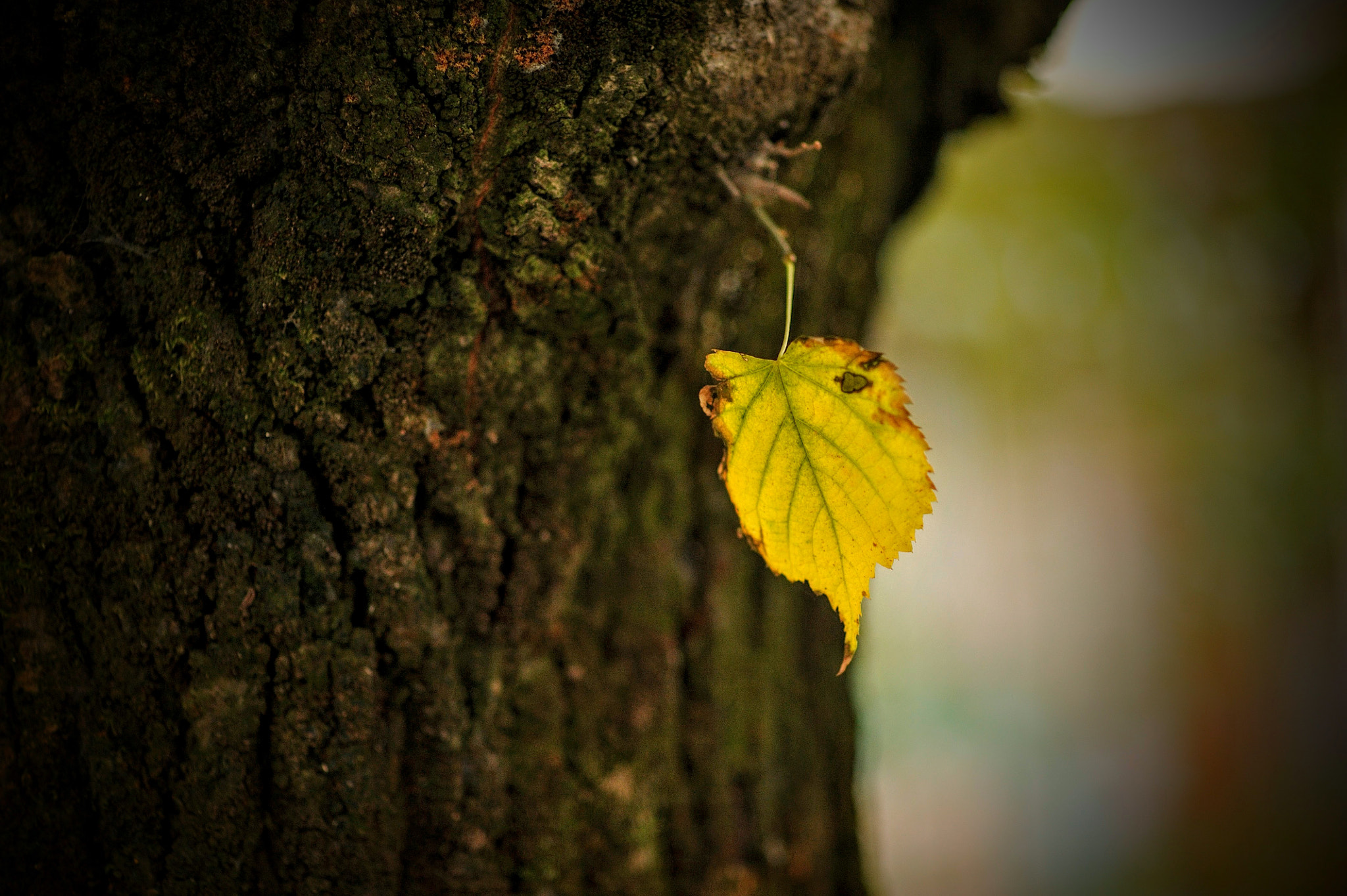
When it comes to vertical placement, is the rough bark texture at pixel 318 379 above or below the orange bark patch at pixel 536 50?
below

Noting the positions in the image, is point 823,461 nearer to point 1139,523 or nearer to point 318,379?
point 318,379

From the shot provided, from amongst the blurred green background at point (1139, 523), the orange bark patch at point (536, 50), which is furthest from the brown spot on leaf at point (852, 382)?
the blurred green background at point (1139, 523)

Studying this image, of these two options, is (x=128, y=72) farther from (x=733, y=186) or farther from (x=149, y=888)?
(x=149, y=888)

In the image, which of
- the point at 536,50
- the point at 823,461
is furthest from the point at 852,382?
the point at 536,50

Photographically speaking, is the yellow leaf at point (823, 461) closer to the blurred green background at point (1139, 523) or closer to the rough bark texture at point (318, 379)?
the rough bark texture at point (318, 379)

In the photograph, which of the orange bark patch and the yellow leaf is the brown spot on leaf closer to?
the yellow leaf

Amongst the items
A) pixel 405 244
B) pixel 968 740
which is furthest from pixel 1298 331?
pixel 405 244

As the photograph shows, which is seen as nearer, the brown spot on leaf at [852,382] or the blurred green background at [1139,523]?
the brown spot on leaf at [852,382]

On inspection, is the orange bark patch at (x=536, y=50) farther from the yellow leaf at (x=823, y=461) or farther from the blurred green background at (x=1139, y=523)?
the blurred green background at (x=1139, y=523)
